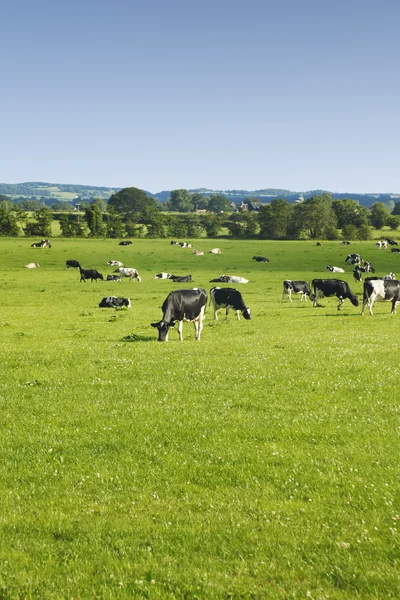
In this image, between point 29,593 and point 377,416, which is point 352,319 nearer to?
point 377,416

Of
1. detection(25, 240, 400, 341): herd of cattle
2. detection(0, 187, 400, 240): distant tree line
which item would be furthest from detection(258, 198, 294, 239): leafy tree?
detection(25, 240, 400, 341): herd of cattle

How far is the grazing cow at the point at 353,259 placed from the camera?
7500 centimetres

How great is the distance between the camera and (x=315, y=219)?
122m

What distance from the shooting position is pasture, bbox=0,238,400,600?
650cm

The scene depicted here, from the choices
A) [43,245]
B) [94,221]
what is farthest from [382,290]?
[94,221]

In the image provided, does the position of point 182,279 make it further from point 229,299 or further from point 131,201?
point 131,201

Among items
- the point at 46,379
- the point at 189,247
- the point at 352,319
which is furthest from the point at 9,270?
the point at 46,379

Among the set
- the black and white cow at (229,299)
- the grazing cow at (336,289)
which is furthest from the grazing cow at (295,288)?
the black and white cow at (229,299)

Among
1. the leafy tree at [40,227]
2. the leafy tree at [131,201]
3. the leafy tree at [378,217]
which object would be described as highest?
the leafy tree at [131,201]

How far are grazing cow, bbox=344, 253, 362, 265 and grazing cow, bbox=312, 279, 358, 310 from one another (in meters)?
38.2

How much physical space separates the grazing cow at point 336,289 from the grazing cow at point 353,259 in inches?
1506

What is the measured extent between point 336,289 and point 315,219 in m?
88.3

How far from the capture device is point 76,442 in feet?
35.4

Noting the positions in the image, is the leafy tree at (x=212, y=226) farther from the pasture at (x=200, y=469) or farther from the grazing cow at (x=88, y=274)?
the pasture at (x=200, y=469)
